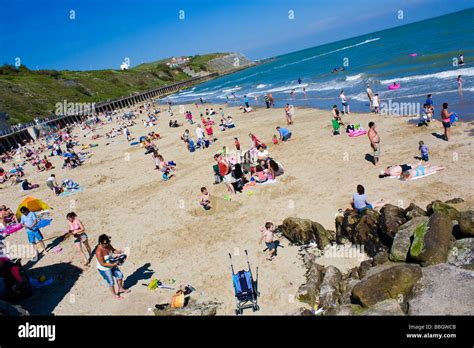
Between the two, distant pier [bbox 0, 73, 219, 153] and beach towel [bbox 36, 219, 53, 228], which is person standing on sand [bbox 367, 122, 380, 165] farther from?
distant pier [bbox 0, 73, 219, 153]

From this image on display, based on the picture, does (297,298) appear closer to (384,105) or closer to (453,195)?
(453,195)

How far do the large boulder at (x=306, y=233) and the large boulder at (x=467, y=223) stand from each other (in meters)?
3.29

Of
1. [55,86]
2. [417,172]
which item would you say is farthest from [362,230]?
[55,86]

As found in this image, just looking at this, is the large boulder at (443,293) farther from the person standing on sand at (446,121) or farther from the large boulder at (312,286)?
the person standing on sand at (446,121)

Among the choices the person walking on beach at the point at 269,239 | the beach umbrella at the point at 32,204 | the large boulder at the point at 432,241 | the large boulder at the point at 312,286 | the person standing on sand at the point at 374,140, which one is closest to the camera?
the large boulder at the point at 432,241

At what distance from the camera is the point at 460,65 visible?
34.5m

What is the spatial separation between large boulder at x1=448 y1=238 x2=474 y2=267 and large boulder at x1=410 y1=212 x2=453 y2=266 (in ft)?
0.33

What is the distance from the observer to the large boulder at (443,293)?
5379 millimetres

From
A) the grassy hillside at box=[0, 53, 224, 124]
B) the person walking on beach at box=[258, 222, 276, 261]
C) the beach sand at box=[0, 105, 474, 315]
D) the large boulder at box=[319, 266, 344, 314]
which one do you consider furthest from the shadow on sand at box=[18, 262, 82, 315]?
the grassy hillside at box=[0, 53, 224, 124]

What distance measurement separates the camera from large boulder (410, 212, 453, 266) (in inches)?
265

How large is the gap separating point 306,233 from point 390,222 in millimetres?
2374

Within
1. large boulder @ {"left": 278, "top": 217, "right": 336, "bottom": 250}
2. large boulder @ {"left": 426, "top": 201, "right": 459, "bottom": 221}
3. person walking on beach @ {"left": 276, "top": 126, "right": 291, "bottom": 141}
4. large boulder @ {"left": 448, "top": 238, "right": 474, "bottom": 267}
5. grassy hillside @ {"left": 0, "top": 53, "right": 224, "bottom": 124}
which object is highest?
grassy hillside @ {"left": 0, "top": 53, "right": 224, "bottom": 124}

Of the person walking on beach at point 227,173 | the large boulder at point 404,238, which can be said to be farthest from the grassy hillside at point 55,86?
the large boulder at point 404,238

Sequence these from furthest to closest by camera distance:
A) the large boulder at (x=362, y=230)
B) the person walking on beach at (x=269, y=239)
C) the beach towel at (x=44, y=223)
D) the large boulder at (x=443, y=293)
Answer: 1. the beach towel at (x=44, y=223)
2. the person walking on beach at (x=269, y=239)
3. the large boulder at (x=362, y=230)
4. the large boulder at (x=443, y=293)
